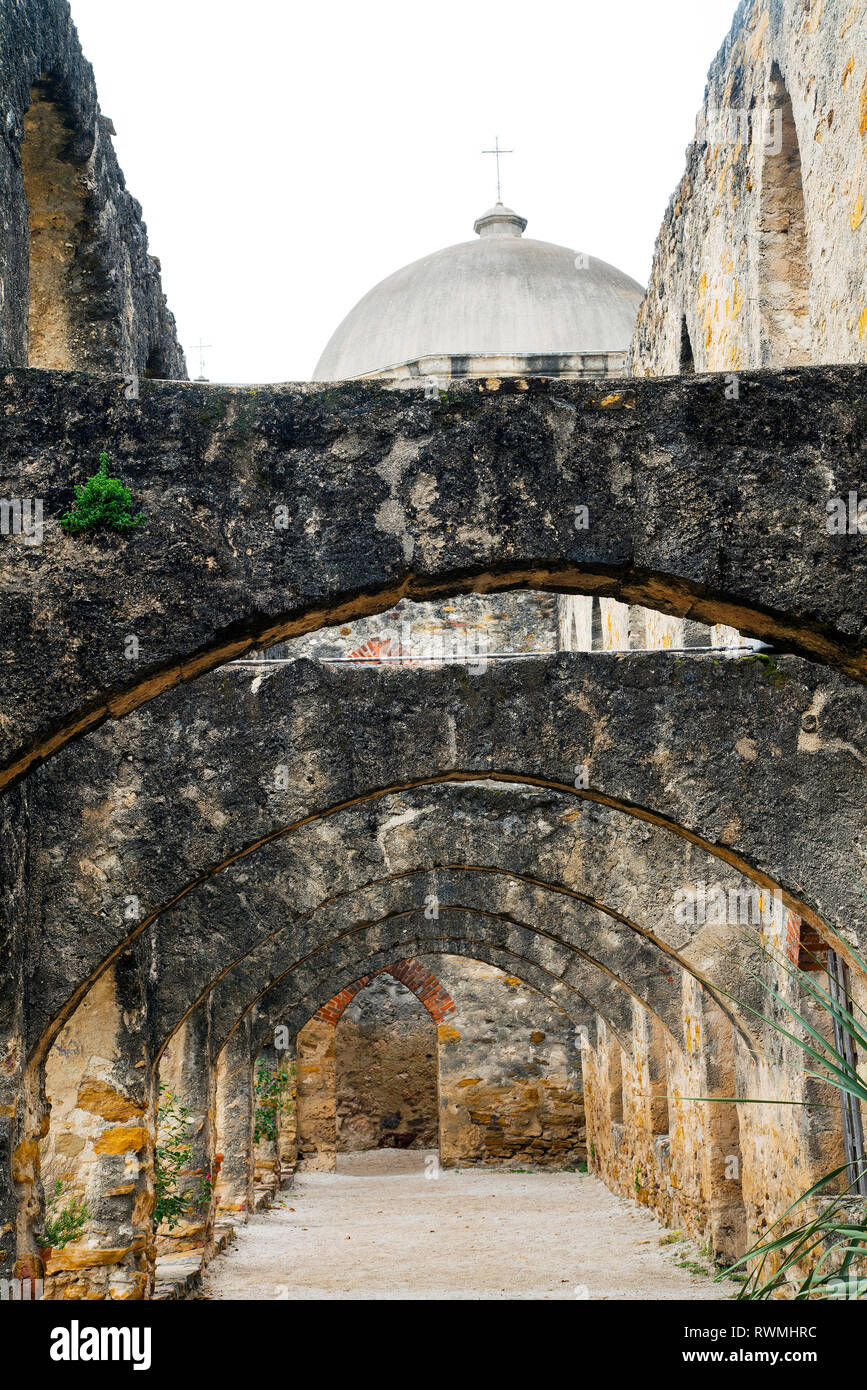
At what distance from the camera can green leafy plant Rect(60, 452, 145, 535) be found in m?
3.27

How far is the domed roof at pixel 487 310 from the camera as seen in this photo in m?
16.6

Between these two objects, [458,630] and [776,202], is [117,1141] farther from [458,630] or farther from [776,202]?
[458,630]

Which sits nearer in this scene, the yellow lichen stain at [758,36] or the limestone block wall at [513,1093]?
the yellow lichen stain at [758,36]

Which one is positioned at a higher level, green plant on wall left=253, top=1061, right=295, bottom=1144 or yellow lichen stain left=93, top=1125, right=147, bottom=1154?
yellow lichen stain left=93, top=1125, right=147, bottom=1154

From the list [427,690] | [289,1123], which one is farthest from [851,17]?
[289,1123]

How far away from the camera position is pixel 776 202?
241 inches

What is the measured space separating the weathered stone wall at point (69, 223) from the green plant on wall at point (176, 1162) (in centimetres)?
436

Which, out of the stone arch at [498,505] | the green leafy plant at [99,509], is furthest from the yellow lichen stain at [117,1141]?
the green leafy plant at [99,509]

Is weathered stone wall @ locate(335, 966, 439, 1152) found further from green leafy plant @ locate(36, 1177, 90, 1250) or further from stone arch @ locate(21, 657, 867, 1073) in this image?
stone arch @ locate(21, 657, 867, 1073)

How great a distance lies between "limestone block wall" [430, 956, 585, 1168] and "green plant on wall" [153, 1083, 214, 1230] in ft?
23.3

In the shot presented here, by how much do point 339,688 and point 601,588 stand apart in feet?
7.76

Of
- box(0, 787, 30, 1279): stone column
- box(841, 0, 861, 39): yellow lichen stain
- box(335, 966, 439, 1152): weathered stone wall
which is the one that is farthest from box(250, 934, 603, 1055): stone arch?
box(841, 0, 861, 39): yellow lichen stain

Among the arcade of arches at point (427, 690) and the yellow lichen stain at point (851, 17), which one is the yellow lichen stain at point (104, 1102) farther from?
the yellow lichen stain at point (851, 17)

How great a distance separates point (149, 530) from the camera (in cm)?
329
